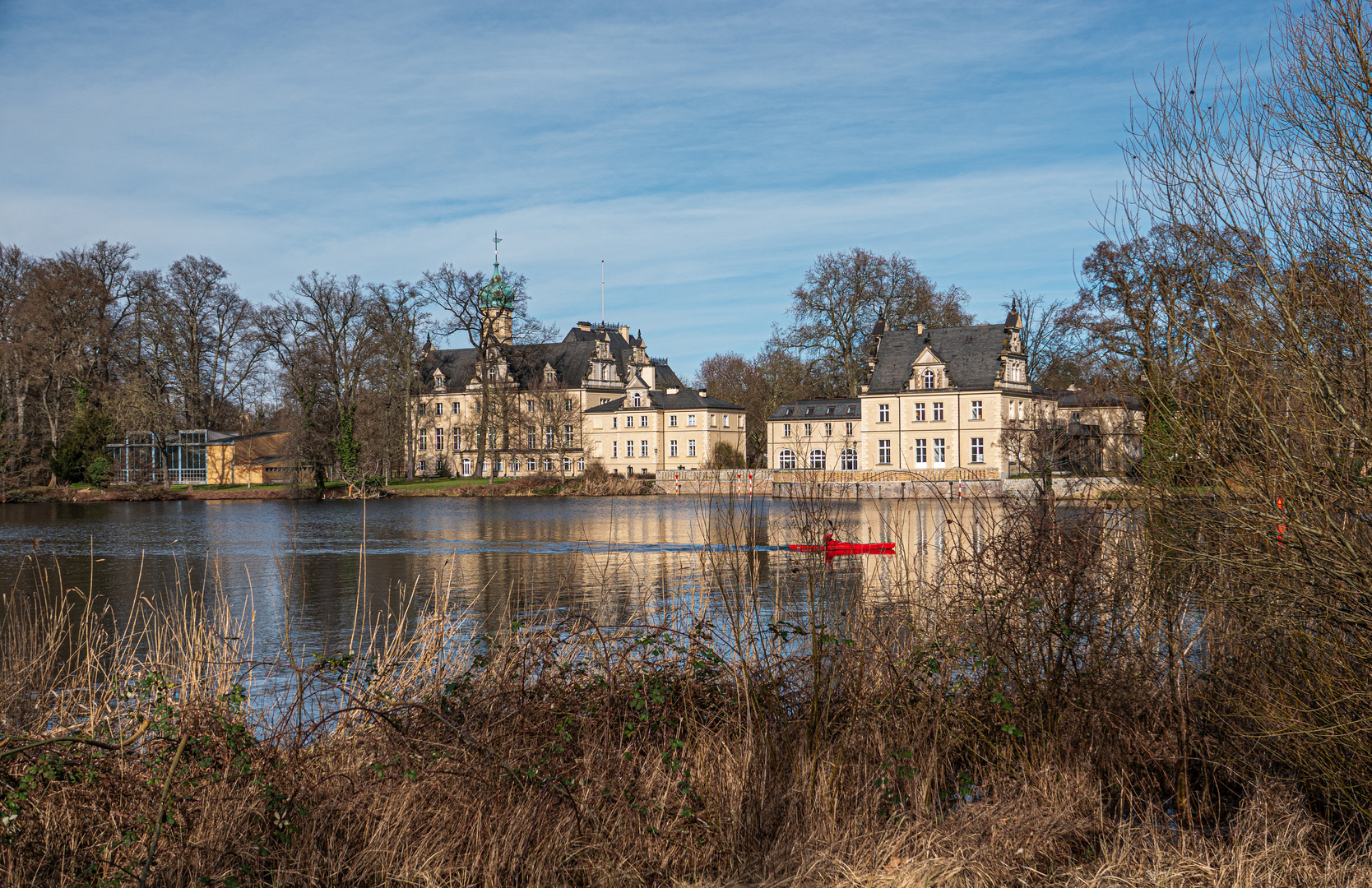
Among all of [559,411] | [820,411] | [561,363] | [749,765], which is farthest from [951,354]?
[749,765]

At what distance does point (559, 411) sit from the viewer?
6762 centimetres

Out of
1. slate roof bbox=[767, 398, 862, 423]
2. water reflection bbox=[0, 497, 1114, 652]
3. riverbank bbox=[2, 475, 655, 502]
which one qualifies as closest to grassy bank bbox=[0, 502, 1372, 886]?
water reflection bbox=[0, 497, 1114, 652]

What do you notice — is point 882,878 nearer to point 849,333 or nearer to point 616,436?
point 849,333

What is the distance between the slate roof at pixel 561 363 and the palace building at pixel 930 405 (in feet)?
63.3

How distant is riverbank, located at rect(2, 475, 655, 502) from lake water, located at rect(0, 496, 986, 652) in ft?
8.78

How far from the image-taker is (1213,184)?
5.11m

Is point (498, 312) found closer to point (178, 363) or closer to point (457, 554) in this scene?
point (178, 363)

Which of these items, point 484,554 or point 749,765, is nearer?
point 749,765

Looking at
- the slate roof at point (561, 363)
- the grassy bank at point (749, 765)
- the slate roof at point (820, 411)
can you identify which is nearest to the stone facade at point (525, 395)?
the slate roof at point (561, 363)

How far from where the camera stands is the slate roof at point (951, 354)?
58.7 m

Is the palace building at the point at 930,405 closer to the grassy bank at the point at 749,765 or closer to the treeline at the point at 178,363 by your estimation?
the treeline at the point at 178,363

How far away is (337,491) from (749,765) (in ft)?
187

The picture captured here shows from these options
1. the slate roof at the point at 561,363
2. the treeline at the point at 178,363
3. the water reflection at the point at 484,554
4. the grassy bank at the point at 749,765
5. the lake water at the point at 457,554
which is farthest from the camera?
the slate roof at the point at 561,363

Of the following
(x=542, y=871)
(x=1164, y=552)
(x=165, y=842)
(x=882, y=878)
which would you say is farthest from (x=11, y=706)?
(x=1164, y=552)
